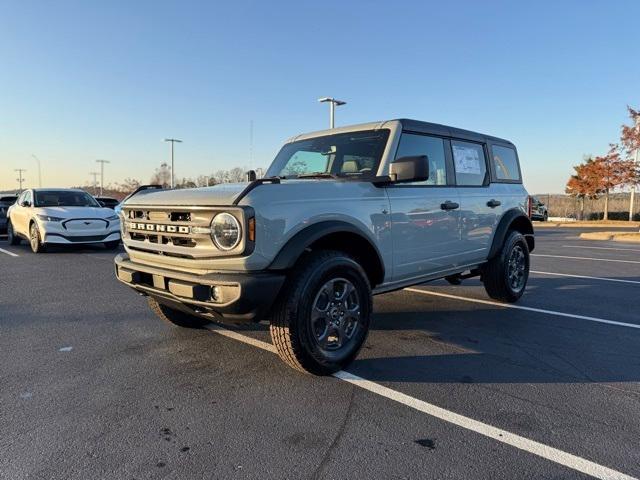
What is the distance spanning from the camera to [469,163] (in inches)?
211

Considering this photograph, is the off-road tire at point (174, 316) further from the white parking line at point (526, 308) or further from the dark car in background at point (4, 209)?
the dark car in background at point (4, 209)

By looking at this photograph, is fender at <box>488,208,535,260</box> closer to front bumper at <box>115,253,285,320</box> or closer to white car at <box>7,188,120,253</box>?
front bumper at <box>115,253,285,320</box>

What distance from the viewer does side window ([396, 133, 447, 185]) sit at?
442cm

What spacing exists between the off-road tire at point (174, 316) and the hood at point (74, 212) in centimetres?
758

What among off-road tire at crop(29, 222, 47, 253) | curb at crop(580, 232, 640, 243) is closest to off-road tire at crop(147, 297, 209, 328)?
off-road tire at crop(29, 222, 47, 253)

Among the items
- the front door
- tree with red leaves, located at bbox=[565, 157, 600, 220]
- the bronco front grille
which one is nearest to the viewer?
the bronco front grille

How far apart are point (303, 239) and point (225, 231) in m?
0.54

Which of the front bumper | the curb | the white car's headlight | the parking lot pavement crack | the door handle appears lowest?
the parking lot pavement crack

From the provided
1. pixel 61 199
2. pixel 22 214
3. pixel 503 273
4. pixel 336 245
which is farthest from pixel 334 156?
pixel 22 214

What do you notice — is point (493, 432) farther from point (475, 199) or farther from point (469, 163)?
point (469, 163)

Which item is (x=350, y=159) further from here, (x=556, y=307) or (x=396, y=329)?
(x=556, y=307)

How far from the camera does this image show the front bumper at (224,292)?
9.98 ft

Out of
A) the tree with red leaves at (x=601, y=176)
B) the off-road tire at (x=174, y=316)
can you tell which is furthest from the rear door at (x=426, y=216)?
the tree with red leaves at (x=601, y=176)

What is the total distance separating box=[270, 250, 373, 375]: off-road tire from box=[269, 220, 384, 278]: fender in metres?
0.15
